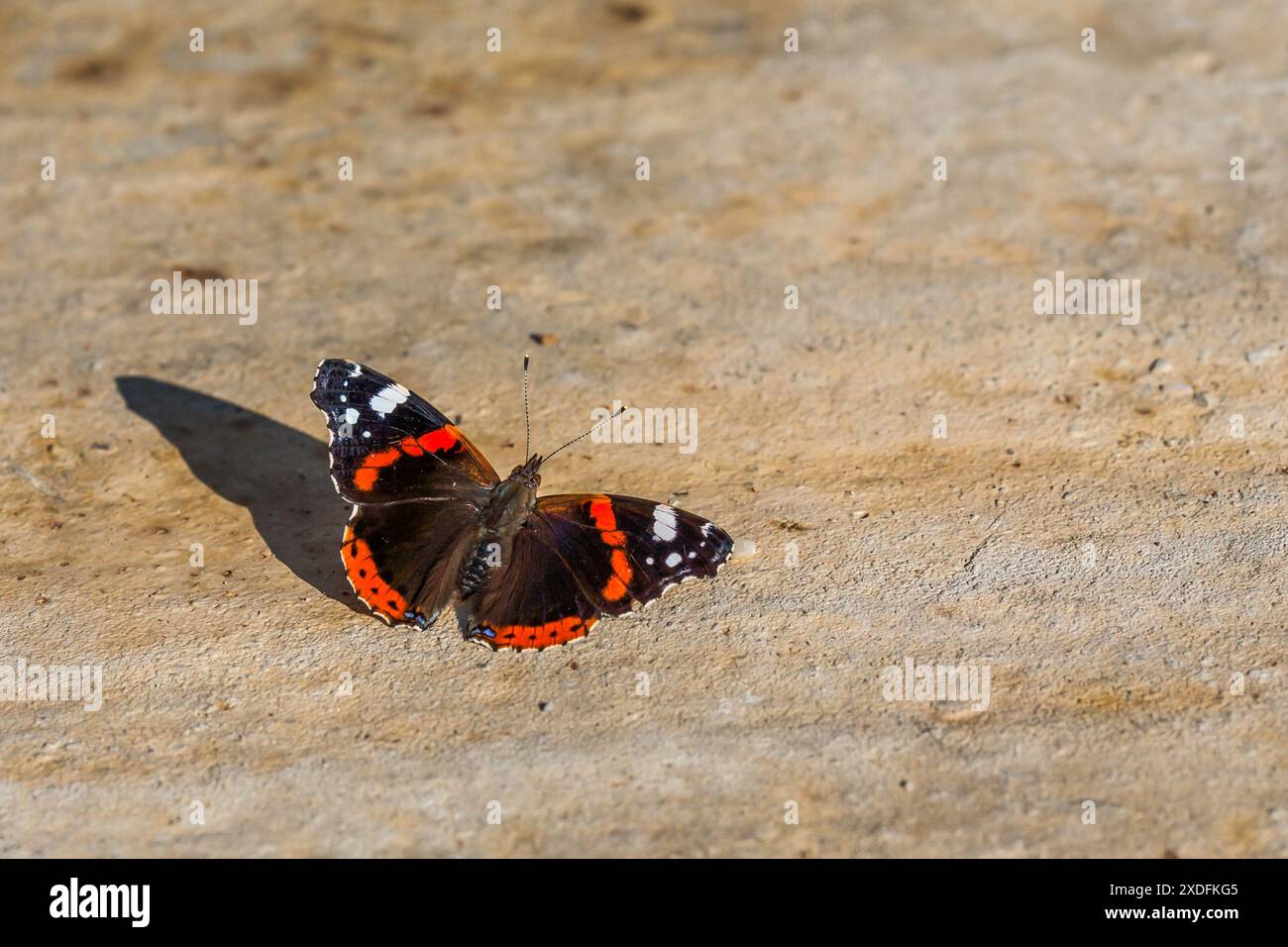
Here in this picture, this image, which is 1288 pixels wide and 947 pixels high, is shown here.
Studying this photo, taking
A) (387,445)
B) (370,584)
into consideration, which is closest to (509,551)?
(370,584)

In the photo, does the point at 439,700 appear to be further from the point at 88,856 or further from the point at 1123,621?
the point at 1123,621

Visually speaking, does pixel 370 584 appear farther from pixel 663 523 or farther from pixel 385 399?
pixel 663 523

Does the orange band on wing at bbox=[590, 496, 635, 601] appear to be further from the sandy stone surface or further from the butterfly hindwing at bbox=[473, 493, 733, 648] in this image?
the sandy stone surface

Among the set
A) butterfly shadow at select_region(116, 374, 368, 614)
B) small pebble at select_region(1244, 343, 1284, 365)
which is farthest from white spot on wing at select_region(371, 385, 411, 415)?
small pebble at select_region(1244, 343, 1284, 365)

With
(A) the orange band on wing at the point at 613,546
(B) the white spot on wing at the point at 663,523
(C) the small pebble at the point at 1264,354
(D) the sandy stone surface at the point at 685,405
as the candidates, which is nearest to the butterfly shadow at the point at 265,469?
(D) the sandy stone surface at the point at 685,405
